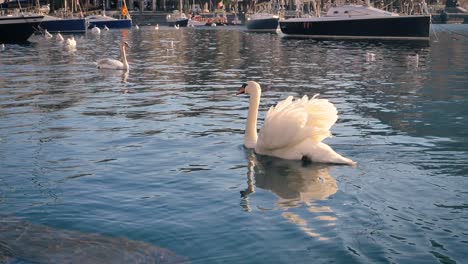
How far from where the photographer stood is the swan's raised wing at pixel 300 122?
9.48m

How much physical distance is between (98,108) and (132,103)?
119 centimetres

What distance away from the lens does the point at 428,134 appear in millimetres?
11938

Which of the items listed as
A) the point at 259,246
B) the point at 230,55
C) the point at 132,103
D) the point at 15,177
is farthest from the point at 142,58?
the point at 259,246

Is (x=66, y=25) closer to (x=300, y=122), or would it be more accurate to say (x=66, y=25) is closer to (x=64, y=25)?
(x=64, y=25)

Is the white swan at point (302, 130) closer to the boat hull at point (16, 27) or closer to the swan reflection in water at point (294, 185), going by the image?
the swan reflection in water at point (294, 185)

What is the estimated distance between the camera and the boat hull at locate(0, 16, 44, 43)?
4856cm

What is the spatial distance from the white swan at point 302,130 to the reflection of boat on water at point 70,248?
146 inches

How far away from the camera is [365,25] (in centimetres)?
5281

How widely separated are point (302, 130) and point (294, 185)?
1.07 metres

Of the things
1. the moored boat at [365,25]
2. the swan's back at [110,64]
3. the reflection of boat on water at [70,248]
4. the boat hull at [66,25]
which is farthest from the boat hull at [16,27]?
the reflection of boat on water at [70,248]

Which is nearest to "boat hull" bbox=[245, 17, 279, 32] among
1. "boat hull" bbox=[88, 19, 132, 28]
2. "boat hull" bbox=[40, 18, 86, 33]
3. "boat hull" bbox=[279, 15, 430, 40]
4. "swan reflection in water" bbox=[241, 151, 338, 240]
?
"boat hull" bbox=[279, 15, 430, 40]

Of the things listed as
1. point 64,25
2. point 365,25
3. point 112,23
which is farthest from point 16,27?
point 112,23

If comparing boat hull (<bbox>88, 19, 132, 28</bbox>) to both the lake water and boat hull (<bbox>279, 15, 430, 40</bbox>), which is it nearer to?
boat hull (<bbox>279, 15, 430, 40</bbox>)

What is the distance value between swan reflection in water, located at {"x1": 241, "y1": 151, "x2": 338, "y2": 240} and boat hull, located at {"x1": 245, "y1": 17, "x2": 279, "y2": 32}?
221 ft
